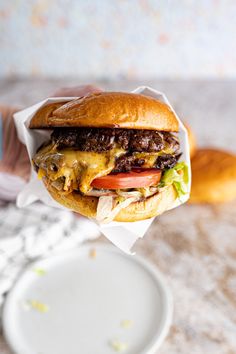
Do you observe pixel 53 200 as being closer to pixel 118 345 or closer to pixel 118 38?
pixel 118 345

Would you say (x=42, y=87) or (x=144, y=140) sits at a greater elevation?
(x=144, y=140)

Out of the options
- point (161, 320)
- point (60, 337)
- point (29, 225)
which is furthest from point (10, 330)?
point (161, 320)

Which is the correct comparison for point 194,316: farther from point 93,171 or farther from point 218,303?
point 93,171

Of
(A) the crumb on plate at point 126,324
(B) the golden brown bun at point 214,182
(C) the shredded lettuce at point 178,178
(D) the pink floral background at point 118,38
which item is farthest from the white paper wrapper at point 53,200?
(D) the pink floral background at point 118,38

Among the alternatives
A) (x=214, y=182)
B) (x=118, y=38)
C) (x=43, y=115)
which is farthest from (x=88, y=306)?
(x=118, y=38)

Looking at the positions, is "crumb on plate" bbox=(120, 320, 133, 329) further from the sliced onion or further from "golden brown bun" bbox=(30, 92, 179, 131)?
"golden brown bun" bbox=(30, 92, 179, 131)

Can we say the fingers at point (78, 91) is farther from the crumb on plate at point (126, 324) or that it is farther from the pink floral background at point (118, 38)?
the pink floral background at point (118, 38)
